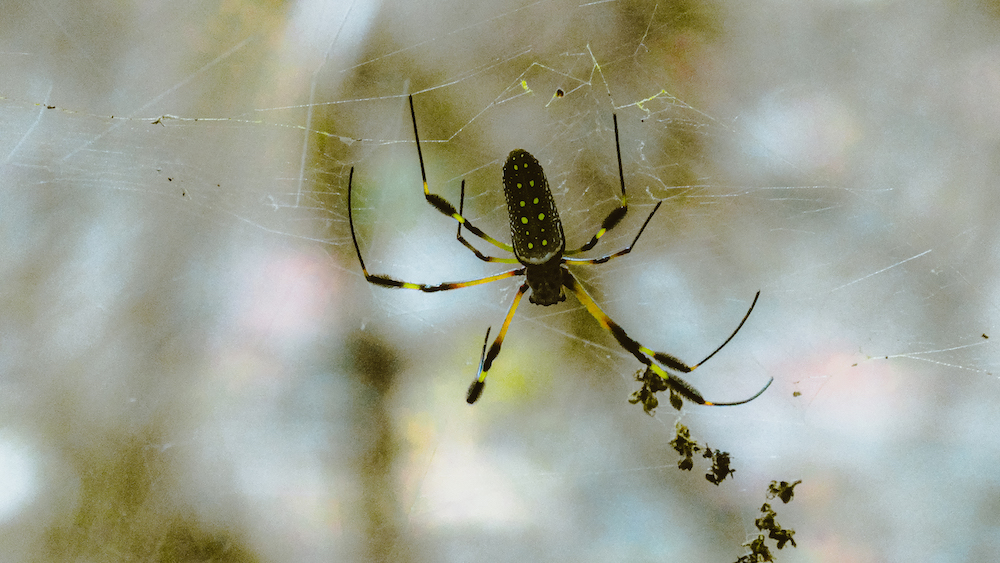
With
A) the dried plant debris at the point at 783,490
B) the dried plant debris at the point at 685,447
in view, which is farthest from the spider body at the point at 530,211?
the dried plant debris at the point at 783,490

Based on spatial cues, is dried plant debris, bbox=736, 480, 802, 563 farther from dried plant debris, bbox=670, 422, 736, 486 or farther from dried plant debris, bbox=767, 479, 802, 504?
dried plant debris, bbox=670, 422, 736, 486

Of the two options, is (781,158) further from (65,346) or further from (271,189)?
(65,346)

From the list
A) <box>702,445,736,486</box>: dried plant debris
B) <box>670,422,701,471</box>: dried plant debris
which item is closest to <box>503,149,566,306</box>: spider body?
<box>670,422,701,471</box>: dried plant debris

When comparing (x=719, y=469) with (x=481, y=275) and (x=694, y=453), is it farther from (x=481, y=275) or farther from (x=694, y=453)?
(x=481, y=275)

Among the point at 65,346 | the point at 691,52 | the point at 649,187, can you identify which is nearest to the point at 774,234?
the point at 649,187

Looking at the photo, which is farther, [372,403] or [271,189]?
[372,403]

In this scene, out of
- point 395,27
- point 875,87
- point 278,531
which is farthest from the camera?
point 278,531
